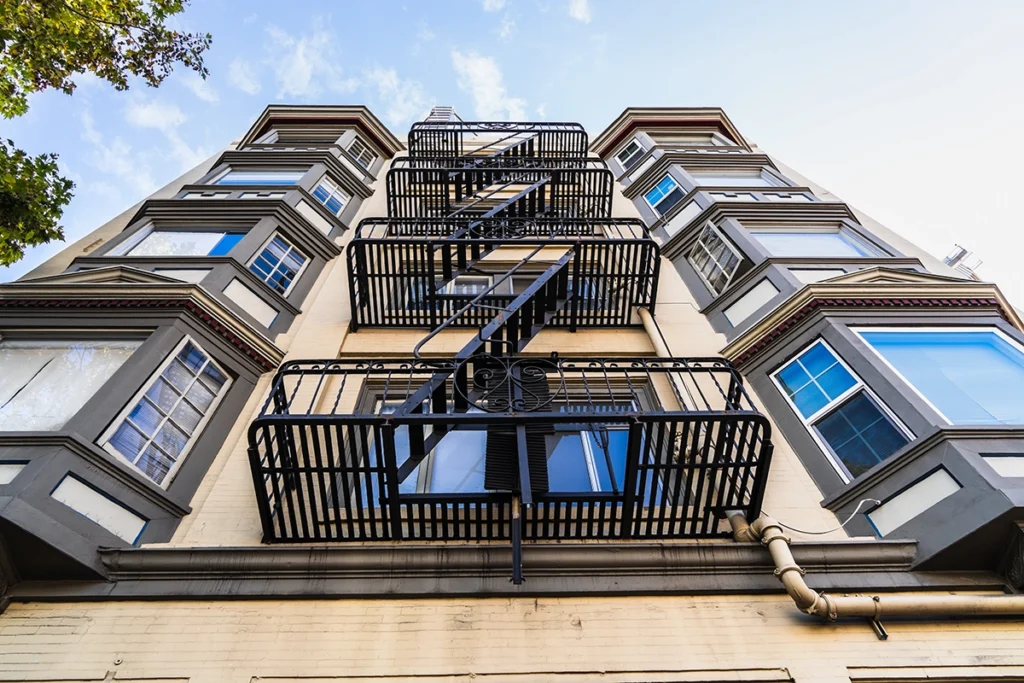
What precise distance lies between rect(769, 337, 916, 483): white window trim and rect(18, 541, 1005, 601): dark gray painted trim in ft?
4.26

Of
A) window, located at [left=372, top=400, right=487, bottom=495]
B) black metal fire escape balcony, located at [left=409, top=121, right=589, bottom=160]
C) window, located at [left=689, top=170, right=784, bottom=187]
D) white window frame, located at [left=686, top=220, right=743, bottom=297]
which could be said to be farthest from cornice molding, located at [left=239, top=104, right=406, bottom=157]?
window, located at [left=372, top=400, right=487, bottom=495]

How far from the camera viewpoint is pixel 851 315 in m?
8.37

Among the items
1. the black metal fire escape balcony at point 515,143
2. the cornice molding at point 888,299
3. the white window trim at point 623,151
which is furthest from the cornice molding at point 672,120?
the cornice molding at point 888,299

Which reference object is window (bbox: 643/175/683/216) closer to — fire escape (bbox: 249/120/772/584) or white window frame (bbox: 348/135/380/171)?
fire escape (bbox: 249/120/772/584)

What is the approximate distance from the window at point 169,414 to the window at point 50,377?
56 centimetres

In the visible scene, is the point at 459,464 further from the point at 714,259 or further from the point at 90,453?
the point at 714,259

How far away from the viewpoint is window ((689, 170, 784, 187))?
50.5ft

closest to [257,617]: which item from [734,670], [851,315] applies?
[734,670]

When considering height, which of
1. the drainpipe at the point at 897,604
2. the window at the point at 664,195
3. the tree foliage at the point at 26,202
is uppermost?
the window at the point at 664,195

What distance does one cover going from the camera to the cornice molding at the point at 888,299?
27.8ft

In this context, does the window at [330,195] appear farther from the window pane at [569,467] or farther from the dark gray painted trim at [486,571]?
the dark gray painted trim at [486,571]

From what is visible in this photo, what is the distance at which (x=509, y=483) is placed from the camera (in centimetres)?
615

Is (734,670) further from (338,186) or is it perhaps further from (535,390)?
(338,186)

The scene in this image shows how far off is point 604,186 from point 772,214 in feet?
14.3
